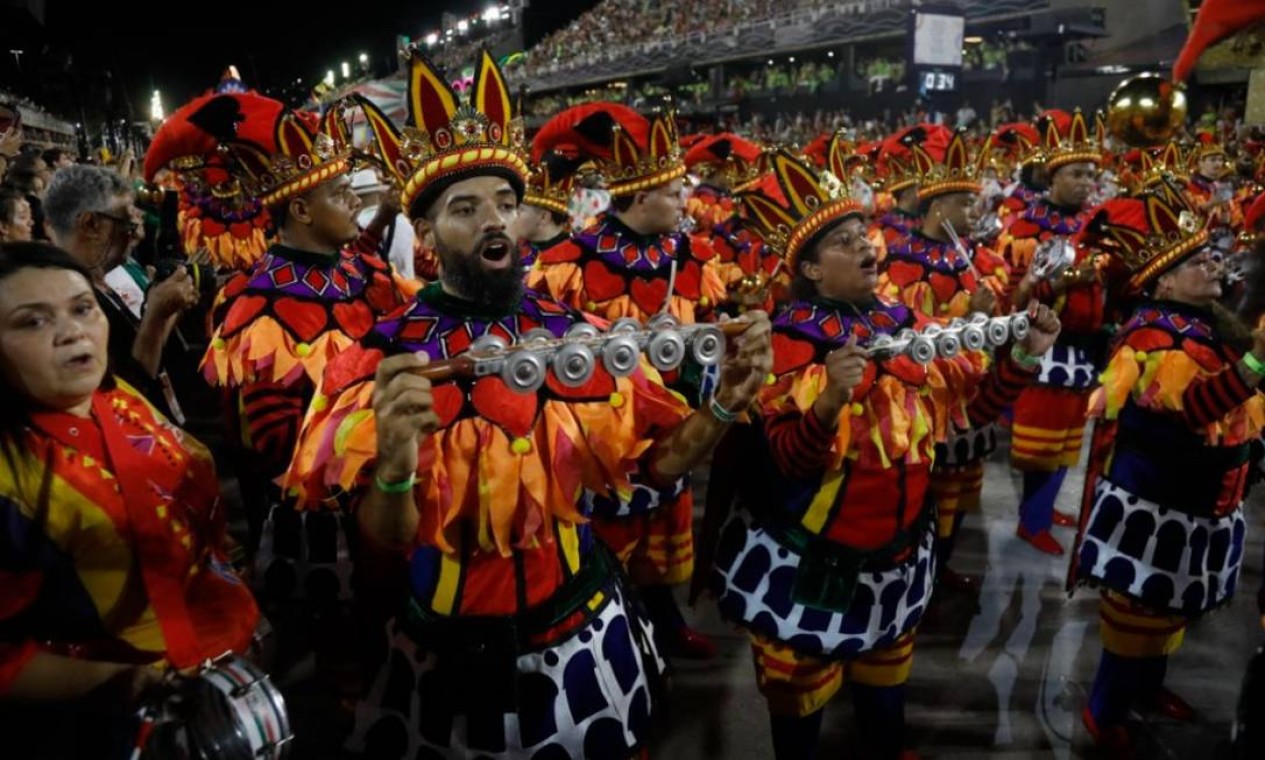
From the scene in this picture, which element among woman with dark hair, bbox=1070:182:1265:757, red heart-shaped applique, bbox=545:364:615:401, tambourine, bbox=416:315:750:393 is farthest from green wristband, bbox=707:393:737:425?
woman with dark hair, bbox=1070:182:1265:757

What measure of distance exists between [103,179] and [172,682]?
2.70 metres

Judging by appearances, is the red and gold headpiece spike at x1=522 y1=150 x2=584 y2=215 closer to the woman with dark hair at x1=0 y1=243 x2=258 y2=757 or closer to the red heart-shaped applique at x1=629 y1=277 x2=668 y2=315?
the red heart-shaped applique at x1=629 y1=277 x2=668 y2=315

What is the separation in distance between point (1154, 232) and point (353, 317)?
10.9 feet

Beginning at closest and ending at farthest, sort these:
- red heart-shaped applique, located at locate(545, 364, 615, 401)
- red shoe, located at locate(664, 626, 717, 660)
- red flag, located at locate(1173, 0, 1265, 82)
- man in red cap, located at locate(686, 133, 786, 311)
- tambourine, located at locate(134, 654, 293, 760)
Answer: red flag, located at locate(1173, 0, 1265, 82) → tambourine, located at locate(134, 654, 293, 760) → red heart-shaped applique, located at locate(545, 364, 615, 401) → red shoe, located at locate(664, 626, 717, 660) → man in red cap, located at locate(686, 133, 786, 311)

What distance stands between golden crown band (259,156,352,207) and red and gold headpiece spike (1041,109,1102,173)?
17.6ft

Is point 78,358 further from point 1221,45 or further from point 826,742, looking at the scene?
point 826,742

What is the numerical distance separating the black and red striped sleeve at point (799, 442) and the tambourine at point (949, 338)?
11.3 inches

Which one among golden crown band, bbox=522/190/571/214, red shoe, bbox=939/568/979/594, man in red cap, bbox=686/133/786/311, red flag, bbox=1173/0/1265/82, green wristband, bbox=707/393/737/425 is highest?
red flag, bbox=1173/0/1265/82

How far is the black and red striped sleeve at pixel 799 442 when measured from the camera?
2.69m

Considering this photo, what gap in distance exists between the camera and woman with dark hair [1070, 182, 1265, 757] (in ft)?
11.0

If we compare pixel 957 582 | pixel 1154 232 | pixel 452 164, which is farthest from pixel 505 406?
pixel 957 582

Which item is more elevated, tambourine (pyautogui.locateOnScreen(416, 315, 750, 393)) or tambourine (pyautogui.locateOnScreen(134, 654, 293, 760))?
tambourine (pyautogui.locateOnScreen(416, 315, 750, 393))

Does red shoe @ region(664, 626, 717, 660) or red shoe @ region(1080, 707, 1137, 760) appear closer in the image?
red shoe @ region(1080, 707, 1137, 760)

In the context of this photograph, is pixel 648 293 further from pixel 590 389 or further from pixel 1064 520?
pixel 1064 520
